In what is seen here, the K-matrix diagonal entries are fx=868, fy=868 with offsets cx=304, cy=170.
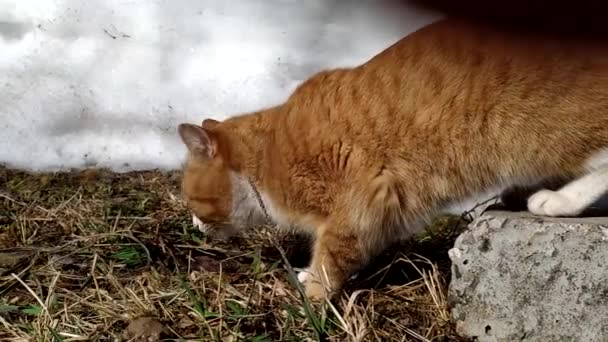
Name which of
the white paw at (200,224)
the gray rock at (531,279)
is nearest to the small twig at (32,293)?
the white paw at (200,224)

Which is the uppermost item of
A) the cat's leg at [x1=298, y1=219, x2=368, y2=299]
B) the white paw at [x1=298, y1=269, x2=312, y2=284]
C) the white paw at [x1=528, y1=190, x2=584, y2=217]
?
→ the white paw at [x1=528, y1=190, x2=584, y2=217]

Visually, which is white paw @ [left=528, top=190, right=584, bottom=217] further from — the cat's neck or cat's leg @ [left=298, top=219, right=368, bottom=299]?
the cat's neck

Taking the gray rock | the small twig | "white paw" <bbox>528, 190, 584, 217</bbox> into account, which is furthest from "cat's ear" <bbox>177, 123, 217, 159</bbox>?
"white paw" <bbox>528, 190, 584, 217</bbox>

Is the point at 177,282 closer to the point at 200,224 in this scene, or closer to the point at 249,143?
the point at 200,224

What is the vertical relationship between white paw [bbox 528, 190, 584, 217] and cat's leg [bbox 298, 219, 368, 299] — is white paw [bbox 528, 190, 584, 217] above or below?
above

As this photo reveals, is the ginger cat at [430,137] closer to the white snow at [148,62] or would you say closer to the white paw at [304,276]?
the white paw at [304,276]

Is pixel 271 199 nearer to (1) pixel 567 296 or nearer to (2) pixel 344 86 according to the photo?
(2) pixel 344 86

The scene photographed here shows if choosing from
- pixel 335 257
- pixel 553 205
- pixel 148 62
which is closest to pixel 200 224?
pixel 335 257

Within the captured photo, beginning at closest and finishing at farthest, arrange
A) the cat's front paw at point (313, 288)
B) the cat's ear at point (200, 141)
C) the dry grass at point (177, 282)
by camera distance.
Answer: the dry grass at point (177, 282) < the cat's front paw at point (313, 288) < the cat's ear at point (200, 141)
